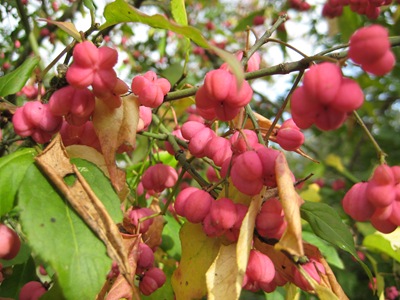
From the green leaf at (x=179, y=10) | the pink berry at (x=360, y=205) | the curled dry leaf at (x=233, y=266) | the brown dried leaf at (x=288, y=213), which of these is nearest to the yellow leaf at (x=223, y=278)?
the curled dry leaf at (x=233, y=266)

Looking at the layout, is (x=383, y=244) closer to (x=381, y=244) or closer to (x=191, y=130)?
(x=381, y=244)

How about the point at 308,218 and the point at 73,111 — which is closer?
the point at 73,111

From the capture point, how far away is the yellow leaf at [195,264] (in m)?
0.86

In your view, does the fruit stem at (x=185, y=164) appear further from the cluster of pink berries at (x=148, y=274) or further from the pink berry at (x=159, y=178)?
the cluster of pink berries at (x=148, y=274)

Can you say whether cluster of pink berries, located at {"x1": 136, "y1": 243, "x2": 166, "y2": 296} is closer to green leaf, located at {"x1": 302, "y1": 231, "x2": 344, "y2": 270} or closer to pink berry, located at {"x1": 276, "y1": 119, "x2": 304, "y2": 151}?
pink berry, located at {"x1": 276, "y1": 119, "x2": 304, "y2": 151}

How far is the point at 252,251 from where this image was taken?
0.82m

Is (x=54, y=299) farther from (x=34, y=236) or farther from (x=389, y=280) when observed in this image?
(x=389, y=280)

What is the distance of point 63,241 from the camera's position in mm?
683

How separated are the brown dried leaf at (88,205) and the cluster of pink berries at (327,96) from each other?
334 mm

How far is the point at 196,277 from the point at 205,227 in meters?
0.11

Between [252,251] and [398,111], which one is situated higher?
[252,251]

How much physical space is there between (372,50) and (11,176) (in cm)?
59

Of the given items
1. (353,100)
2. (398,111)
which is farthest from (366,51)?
(398,111)

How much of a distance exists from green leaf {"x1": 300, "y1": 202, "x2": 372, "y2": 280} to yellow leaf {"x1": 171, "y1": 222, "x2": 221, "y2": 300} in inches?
7.4
